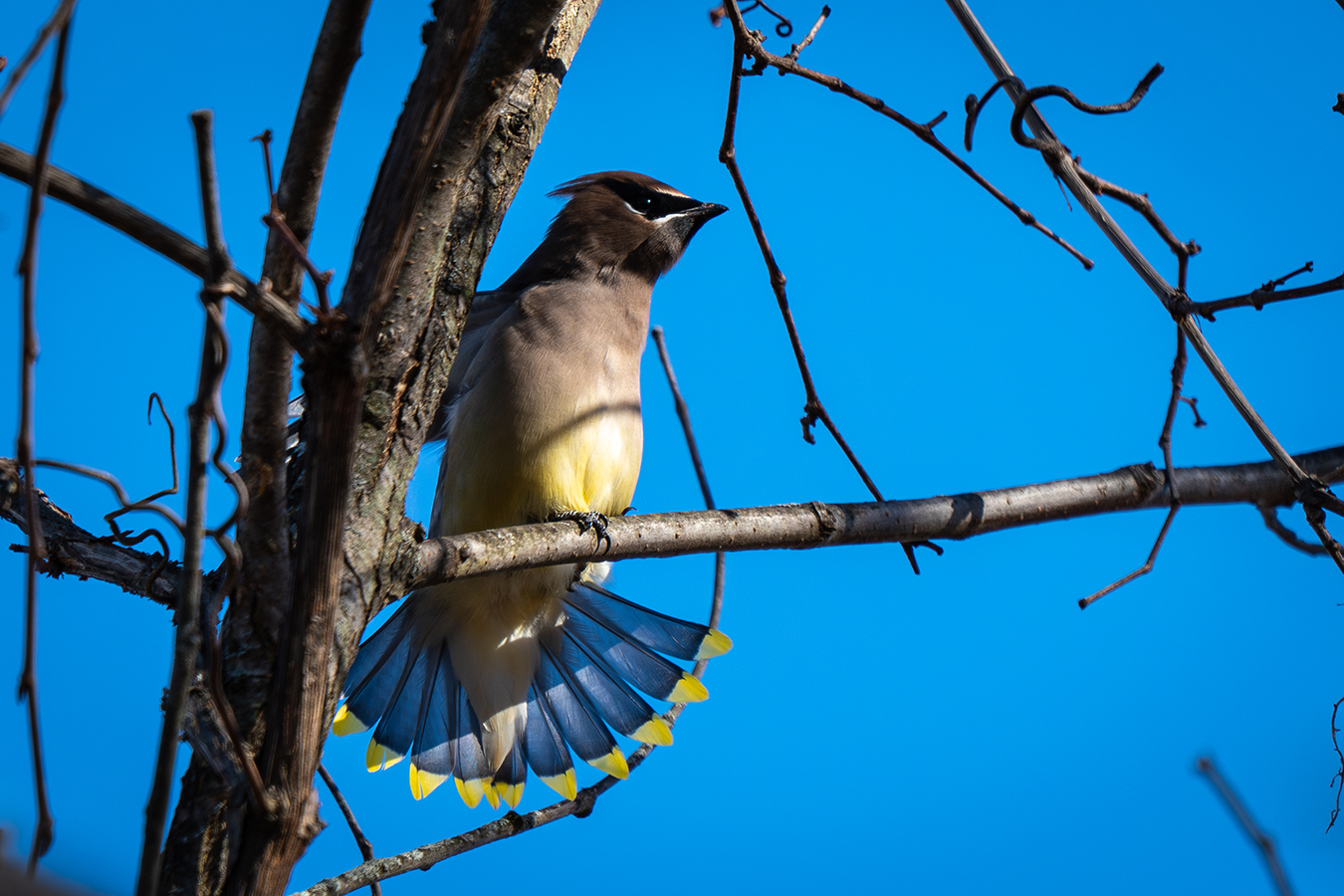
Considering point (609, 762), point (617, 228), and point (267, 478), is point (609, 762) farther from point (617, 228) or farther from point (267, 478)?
point (267, 478)

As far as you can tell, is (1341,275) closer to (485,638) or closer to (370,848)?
(370,848)

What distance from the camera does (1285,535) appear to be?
8.37 feet

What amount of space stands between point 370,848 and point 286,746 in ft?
2.70

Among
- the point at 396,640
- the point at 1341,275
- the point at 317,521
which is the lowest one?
the point at 317,521

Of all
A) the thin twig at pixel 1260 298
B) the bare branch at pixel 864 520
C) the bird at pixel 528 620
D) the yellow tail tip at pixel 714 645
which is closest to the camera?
the thin twig at pixel 1260 298

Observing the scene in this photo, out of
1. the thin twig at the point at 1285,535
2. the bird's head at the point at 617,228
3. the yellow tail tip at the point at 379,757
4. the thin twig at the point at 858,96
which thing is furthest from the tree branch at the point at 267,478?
the bird's head at the point at 617,228

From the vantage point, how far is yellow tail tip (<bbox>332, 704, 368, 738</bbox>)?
3.00 meters

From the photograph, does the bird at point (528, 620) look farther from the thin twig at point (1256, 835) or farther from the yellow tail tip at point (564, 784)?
the thin twig at point (1256, 835)

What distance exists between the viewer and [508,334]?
327 cm

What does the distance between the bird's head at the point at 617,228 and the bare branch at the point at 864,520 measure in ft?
5.46

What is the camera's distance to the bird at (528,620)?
122 inches

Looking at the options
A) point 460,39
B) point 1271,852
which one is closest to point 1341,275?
point 1271,852

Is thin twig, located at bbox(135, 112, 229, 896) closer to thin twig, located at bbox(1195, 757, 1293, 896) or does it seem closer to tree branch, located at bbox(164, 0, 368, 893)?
tree branch, located at bbox(164, 0, 368, 893)

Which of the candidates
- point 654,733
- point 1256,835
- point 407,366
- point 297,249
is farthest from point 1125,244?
point 654,733
